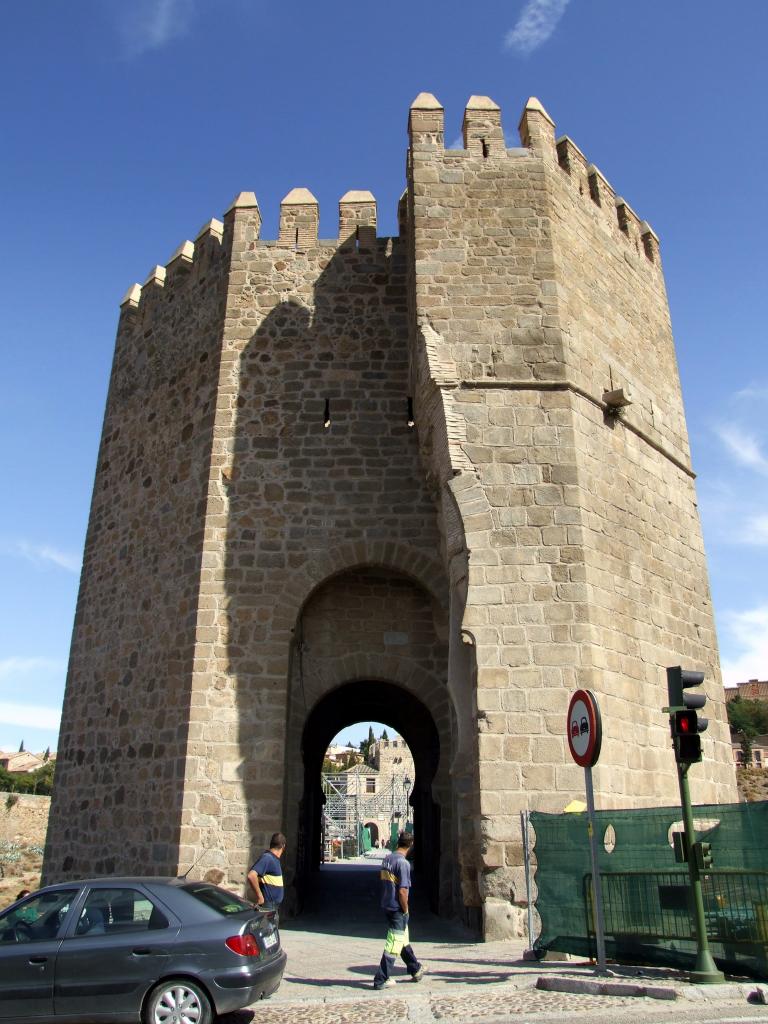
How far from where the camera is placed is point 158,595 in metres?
11.2

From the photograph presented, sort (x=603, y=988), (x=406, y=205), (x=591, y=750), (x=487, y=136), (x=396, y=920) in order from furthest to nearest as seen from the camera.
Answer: (x=406, y=205), (x=487, y=136), (x=396, y=920), (x=591, y=750), (x=603, y=988)

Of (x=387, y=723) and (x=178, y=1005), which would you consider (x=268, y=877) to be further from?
(x=387, y=723)

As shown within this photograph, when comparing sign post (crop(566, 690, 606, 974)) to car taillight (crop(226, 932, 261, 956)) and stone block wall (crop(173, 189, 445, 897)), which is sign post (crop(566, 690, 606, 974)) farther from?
stone block wall (crop(173, 189, 445, 897))

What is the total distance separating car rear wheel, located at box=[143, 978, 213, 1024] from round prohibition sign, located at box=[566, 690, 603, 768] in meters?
2.85

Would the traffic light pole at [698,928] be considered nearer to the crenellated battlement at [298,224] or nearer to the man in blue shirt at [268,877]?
the man in blue shirt at [268,877]

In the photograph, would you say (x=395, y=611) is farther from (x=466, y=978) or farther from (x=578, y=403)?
(x=466, y=978)

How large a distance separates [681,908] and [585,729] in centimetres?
138

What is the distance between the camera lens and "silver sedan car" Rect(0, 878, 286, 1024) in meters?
4.88

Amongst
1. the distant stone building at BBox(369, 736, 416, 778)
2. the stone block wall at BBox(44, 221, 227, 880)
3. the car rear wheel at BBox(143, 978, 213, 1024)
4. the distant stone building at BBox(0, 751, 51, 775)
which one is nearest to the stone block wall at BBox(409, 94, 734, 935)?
the car rear wheel at BBox(143, 978, 213, 1024)

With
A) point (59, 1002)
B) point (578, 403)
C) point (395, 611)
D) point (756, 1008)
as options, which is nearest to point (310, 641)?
point (395, 611)

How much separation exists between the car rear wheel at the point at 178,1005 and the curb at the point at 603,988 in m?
2.24

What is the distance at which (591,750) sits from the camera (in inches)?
226

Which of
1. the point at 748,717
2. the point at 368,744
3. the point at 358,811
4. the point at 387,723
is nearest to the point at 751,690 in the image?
the point at 748,717

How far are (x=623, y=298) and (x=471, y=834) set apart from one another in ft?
23.9
